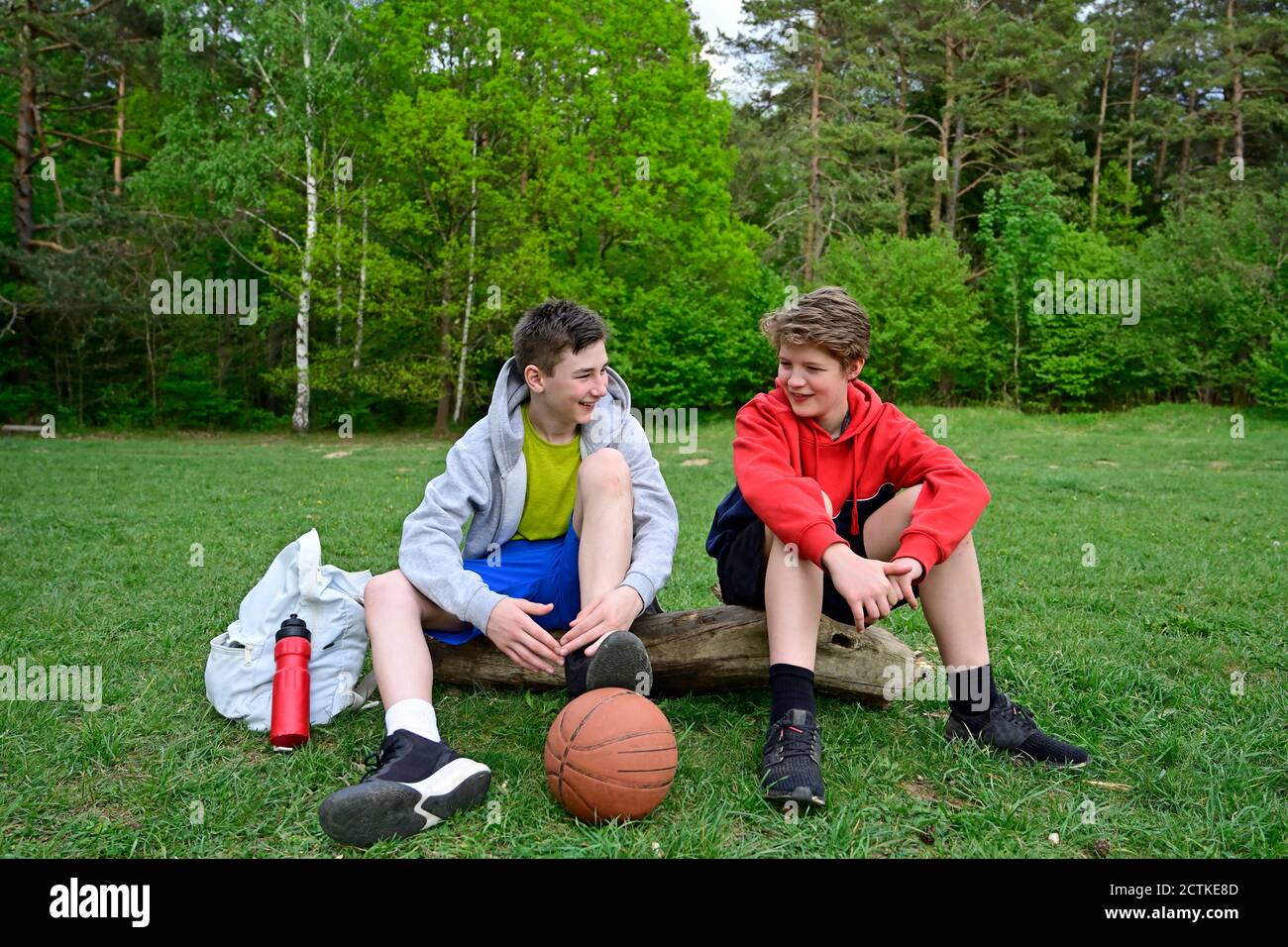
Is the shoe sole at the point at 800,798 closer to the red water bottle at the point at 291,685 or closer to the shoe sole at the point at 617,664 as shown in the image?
the shoe sole at the point at 617,664

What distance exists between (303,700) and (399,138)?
19.8 m

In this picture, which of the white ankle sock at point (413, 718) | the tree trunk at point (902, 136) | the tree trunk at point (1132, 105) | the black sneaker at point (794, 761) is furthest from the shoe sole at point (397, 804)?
the tree trunk at point (1132, 105)

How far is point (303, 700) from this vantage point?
3.09 m

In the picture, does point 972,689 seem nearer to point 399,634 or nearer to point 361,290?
point 399,634

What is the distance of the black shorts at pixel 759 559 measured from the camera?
10.6ft

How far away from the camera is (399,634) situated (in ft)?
9.80

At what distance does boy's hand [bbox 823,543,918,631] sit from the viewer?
109 inches

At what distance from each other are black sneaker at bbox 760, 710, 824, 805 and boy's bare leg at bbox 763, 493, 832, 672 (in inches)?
7.6

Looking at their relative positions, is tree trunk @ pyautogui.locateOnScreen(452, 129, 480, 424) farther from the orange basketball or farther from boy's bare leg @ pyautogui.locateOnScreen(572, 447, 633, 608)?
the orange basketball

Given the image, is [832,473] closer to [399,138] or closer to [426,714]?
[426,714]

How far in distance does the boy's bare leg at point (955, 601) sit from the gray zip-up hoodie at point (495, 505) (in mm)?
849

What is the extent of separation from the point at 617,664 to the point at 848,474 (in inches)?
43.7

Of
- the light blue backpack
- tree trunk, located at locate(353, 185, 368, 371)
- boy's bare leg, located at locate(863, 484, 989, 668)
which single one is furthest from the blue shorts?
tree trunk, located at locate(353, 185, 368, 371)

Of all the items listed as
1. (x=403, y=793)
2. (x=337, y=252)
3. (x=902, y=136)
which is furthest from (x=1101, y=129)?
(x=403, y=793)
